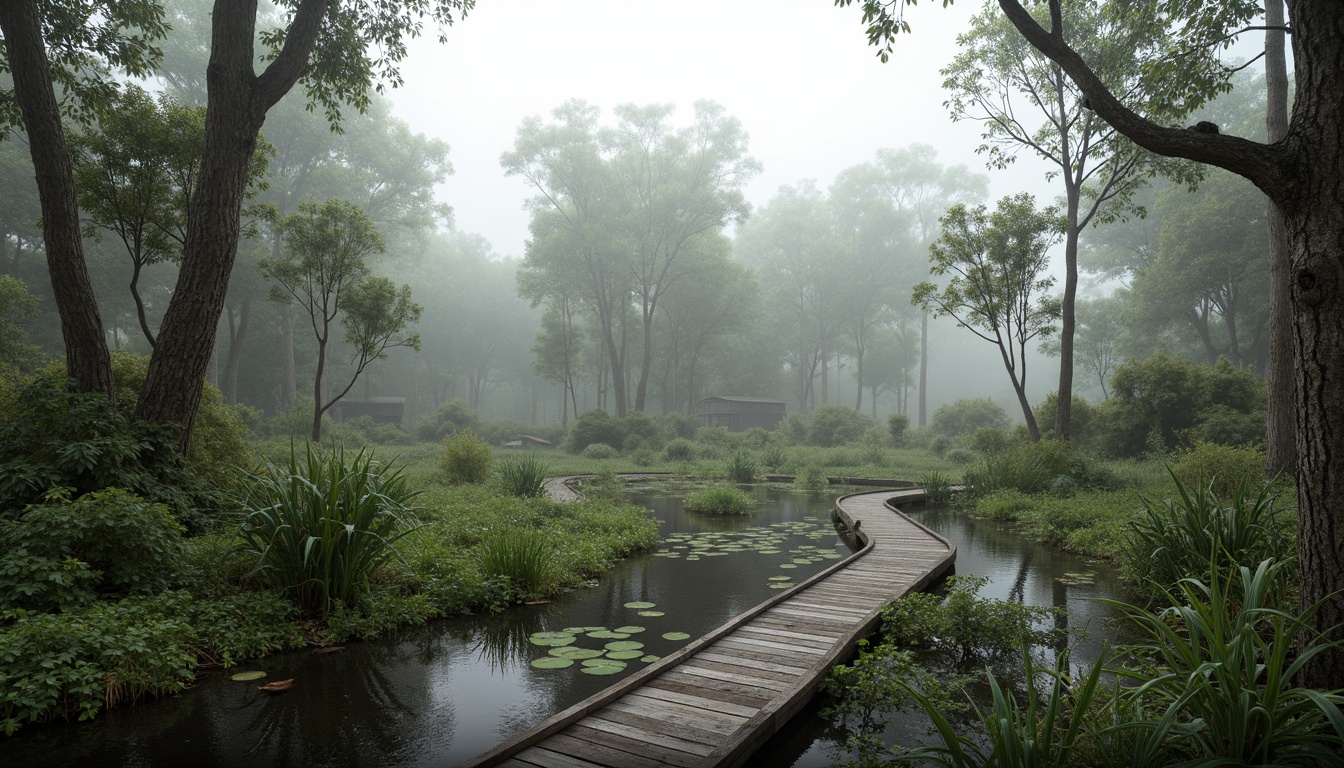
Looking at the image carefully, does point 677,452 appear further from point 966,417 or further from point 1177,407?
point 1177,407

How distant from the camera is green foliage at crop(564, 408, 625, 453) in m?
27.7

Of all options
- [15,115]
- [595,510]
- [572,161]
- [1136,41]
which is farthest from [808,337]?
[15,115]

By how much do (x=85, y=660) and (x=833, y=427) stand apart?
1136 inches

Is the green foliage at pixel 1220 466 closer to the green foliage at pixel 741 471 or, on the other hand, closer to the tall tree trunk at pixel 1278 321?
the tall tree trunk at pixel 1278 321

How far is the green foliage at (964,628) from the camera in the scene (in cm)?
451

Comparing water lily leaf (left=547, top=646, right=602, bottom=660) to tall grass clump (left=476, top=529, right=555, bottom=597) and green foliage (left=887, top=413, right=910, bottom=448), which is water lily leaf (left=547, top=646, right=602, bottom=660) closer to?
tall grass clump (left=476, top=529, right=555, bottom=597)

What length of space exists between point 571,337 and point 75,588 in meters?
33.0

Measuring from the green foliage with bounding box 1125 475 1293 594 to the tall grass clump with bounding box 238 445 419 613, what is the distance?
5.64 m

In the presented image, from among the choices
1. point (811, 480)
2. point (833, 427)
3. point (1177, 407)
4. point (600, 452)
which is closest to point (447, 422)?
point (600, 452)

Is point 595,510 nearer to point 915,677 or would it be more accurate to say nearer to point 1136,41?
point 915,677

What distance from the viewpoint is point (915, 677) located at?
3689mm

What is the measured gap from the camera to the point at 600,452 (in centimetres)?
2553

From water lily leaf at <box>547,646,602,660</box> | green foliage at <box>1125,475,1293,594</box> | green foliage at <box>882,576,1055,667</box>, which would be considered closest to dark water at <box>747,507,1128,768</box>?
green foliage at <box>882,576,1055,667</box>

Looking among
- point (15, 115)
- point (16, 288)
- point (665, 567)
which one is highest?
point (15, 115)
